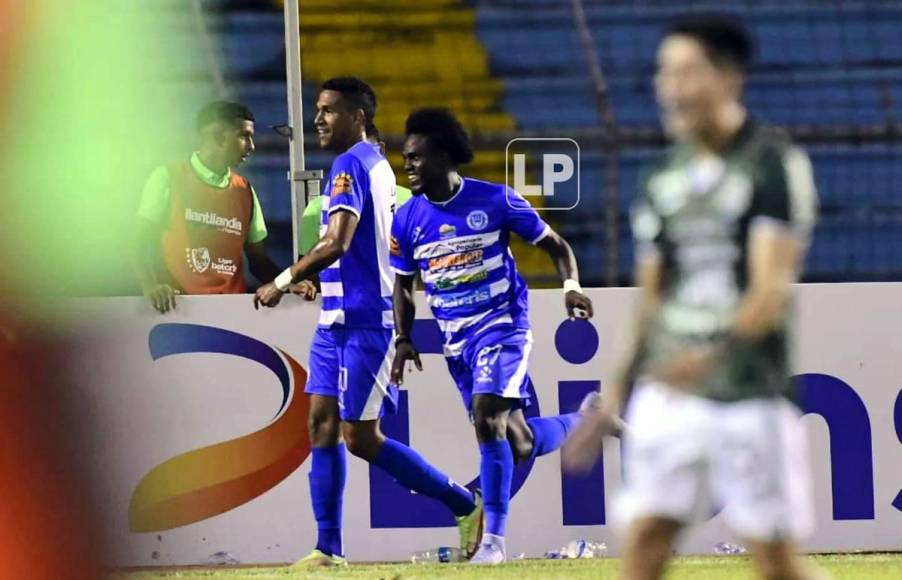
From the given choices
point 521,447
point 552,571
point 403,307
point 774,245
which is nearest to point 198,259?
point 403,307

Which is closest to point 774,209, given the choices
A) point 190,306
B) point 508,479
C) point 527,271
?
point 508,479

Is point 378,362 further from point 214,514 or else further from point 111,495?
point 111,495

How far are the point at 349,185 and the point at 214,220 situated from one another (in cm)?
147

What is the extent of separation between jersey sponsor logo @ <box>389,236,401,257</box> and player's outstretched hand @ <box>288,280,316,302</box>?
16.9 inches

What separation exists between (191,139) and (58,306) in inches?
355

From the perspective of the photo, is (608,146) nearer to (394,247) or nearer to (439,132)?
(439,132)

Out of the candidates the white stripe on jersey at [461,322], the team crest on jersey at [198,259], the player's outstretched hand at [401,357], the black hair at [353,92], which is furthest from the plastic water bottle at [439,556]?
the black hair at [353,92]

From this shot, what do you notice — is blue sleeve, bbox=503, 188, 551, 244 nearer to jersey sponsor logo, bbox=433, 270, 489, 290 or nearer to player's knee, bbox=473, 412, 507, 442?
jersey sponsor logo, bbox=433, 270, 489, 290

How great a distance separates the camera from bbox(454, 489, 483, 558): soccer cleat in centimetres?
760

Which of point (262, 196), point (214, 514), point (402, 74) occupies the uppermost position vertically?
point (402, 74)

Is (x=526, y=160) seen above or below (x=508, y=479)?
above

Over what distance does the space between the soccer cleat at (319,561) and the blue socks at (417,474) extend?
417 mm

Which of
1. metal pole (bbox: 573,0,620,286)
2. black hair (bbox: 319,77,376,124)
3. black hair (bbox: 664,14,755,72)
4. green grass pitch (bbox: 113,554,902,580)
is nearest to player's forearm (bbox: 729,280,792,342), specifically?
black hair (bbox: 664,14,755,72)

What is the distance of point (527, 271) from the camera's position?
1104 cm
